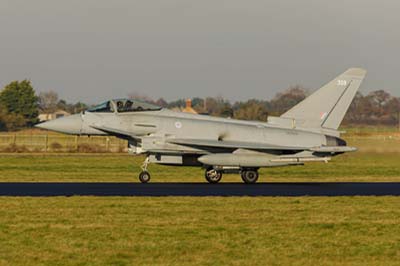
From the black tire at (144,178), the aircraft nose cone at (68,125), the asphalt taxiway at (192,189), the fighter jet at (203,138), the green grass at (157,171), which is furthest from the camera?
the green grass at (157,171)

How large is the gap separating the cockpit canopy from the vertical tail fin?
4.96 metres

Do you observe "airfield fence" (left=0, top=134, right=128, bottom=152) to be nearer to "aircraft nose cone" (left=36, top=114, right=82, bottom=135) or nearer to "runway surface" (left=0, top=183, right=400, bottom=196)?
"aircraft nose cone" (left=36, top=114, right=82, bottom=135)

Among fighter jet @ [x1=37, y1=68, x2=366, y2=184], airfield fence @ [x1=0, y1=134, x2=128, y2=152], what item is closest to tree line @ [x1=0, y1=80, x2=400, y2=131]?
airfield fence @ [x1=0, y1=134, x2=128, y2=152]

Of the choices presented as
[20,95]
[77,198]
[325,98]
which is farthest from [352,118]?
[77,198]

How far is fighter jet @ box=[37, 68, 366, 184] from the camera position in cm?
2814

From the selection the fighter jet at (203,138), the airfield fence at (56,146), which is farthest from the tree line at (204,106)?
the fighter jet at (203,138)

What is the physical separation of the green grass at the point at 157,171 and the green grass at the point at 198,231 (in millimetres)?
10177

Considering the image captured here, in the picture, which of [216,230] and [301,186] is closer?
[216,230]

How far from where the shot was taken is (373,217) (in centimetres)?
1755

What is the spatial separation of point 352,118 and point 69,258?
8596 centimetres

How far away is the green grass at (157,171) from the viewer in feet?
103

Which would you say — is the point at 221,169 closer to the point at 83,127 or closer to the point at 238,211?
the point at 83,127

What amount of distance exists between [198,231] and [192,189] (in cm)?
971

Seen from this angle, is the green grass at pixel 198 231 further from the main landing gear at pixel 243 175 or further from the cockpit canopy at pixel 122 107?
the cockpit canopy at pixel 122 107
